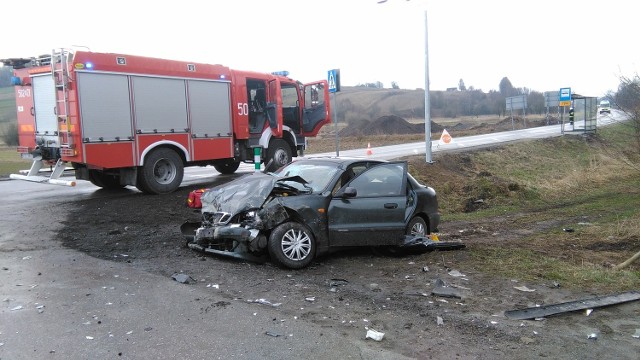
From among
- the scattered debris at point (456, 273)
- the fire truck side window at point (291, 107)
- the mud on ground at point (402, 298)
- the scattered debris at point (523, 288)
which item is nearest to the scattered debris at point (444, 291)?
the mud on ground at point (402, 298)

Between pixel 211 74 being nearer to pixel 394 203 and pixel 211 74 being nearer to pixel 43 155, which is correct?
pixel 43 155

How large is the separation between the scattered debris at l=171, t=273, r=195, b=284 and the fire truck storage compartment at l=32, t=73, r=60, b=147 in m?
6.53

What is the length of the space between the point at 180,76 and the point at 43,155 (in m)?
3.55

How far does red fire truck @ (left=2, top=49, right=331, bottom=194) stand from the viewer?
1108cm

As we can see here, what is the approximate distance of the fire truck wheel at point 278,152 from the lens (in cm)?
1555

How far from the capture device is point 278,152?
15.8m

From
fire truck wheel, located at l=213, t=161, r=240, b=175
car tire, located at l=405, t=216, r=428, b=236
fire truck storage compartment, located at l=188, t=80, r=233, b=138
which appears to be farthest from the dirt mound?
car tire, located at l=405, t=216, r=428, b=236

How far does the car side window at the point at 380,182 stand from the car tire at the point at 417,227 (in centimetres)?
67

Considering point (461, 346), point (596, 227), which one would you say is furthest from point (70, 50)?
point (596, 227)

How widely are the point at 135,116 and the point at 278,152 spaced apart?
16.1ft

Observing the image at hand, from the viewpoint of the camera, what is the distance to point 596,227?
11.1 metres

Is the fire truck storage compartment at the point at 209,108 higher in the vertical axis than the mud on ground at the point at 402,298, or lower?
higher

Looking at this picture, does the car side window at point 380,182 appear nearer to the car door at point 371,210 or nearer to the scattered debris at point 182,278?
the car door at point 371,210

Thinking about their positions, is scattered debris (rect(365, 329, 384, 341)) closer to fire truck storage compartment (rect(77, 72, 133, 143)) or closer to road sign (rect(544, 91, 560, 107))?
fire truck storage compartment (rect(77, 72, 133, 143))
